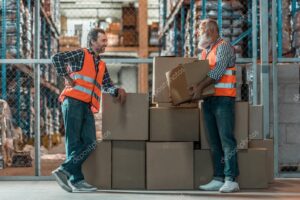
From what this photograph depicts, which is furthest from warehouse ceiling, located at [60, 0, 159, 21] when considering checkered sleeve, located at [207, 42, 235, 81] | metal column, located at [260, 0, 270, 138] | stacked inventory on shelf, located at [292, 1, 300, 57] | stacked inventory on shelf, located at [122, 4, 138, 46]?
checkered sleeve, located at [207, 42, 235, 81]

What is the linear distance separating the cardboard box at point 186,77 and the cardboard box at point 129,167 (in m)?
0.74

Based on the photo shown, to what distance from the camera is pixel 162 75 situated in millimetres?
6141

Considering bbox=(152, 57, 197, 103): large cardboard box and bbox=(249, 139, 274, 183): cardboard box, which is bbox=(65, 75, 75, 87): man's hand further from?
bbox=(249, 139, 274, 183): cardboard box

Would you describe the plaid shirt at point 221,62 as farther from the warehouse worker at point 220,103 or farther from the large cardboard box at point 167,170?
the large cardboard box at point 167,170

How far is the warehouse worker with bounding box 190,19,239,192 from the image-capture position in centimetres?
562

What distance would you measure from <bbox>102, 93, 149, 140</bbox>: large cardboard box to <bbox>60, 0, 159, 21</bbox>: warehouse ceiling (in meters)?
14.3

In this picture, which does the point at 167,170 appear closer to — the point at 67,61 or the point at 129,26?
the point at 67,61

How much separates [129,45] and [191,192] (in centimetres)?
1228

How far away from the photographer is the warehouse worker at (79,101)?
18.7 feet

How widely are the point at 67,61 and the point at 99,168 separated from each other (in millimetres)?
1150

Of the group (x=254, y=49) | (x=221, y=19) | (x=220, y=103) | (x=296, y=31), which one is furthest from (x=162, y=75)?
(x=296, y=31)

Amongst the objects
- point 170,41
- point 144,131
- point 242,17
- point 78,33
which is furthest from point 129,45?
point 144,131

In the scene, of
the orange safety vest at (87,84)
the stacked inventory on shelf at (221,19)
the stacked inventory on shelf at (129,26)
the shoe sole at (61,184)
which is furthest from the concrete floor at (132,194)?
the stacked inventory on shelf at (129,26)

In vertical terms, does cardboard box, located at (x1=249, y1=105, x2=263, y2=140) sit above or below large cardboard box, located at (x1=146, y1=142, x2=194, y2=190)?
above
